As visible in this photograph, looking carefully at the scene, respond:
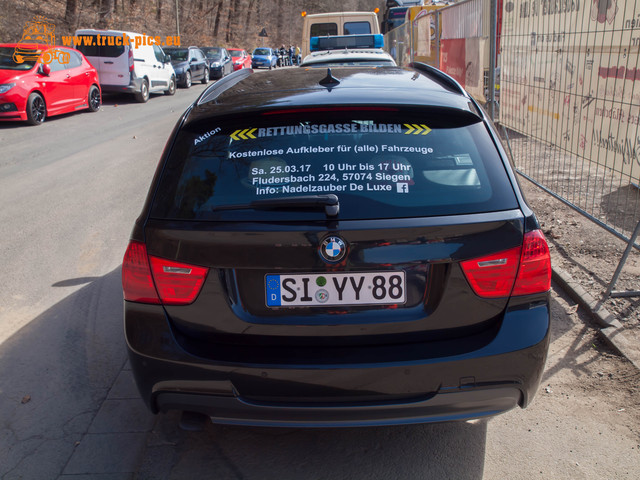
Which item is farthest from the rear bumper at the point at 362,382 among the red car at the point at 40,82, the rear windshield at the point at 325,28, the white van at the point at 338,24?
the rear windshield at the point at 325,28

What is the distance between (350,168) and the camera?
8.38ft

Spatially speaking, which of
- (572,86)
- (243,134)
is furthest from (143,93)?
(243,134)

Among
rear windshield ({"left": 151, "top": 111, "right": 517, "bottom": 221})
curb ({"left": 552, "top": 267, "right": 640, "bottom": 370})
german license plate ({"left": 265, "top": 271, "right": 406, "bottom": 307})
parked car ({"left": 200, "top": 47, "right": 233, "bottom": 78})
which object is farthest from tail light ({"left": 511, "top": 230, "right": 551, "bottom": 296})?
parked car ({"left": 200, "top": 47, "right": 233, "bottom": 78})

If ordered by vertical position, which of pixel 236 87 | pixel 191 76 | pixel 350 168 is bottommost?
pixel 191 76

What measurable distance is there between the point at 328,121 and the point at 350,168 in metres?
0.29

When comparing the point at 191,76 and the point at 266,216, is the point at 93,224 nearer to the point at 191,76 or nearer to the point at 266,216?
the point at 266,216

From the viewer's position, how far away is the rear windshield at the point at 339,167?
98.1 inches

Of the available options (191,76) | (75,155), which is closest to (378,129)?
(75,155)

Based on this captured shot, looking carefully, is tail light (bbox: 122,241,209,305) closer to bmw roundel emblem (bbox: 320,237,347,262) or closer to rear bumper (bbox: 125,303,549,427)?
rear bumper (bbox: 125,303,549,427)

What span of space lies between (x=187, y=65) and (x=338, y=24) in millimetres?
10613

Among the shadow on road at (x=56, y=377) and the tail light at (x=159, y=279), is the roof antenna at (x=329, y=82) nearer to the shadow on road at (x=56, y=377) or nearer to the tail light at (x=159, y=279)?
the tail light at (x=159, y=279)

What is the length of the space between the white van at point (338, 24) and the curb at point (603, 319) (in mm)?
14292

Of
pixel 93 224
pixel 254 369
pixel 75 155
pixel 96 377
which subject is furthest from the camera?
pixel 75 155

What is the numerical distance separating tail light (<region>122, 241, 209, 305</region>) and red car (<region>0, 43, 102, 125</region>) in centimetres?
1255
